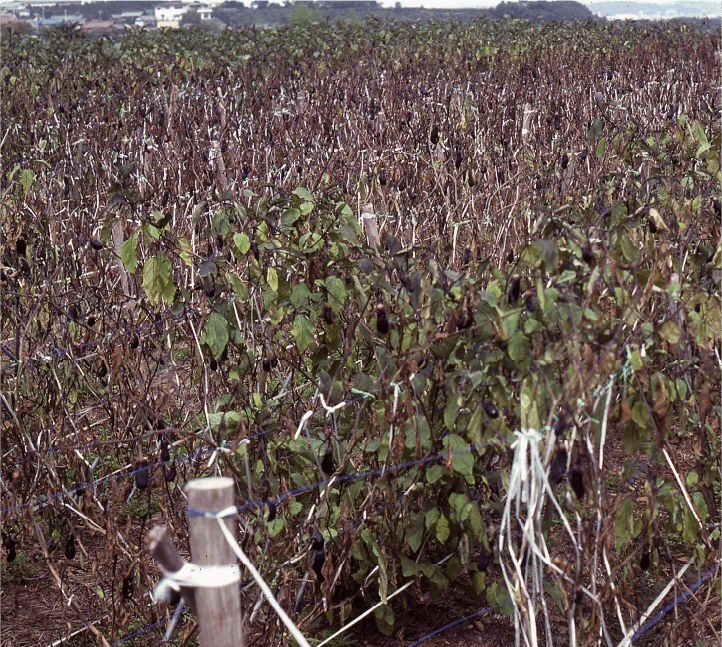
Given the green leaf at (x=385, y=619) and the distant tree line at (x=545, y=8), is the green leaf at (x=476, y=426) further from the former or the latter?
the distant tree line at (x=545, y=8)

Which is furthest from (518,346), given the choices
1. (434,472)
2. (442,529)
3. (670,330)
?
(442,529)

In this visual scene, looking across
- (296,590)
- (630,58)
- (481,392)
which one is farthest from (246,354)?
(630,58)

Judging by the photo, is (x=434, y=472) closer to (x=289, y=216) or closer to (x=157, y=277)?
(x=289, y=216)

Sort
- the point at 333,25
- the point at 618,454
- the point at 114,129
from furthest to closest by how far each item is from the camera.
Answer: the point at 333,25
the point at 114,129
the point at 618,454

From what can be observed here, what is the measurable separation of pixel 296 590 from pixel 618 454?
156 centimetres

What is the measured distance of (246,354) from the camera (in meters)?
2.33

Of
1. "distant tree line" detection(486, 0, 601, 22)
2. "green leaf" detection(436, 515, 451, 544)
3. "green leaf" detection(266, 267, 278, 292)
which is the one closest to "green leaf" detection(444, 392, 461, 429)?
"green leaf" detection(436, 515, 451, 544)

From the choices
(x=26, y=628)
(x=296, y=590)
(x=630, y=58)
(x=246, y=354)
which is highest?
(x=630, y=58)

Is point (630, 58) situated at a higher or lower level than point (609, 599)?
higher

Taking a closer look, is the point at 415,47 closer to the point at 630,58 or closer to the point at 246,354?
the point at 630,58

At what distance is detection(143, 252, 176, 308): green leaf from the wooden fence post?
39.8 inches

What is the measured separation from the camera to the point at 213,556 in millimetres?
1292

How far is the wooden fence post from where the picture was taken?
1263mm

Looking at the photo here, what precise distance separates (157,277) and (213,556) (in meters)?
1.10
